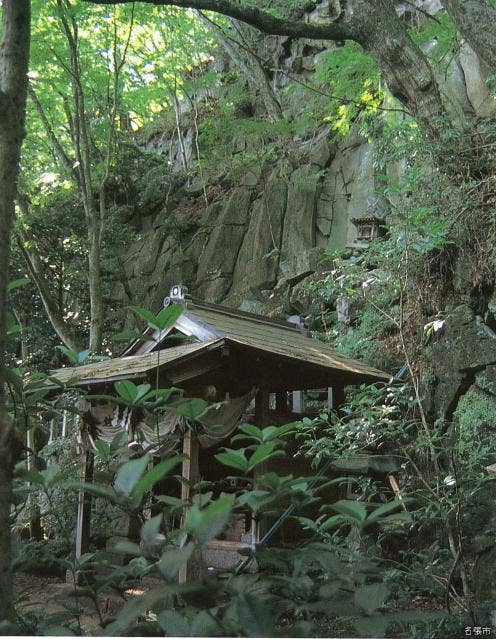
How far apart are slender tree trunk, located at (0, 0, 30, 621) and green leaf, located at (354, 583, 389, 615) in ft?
2.60

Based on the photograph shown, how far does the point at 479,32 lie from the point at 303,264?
7.75 m

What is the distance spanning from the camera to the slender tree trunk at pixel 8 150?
4.50ft

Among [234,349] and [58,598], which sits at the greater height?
[234,349]

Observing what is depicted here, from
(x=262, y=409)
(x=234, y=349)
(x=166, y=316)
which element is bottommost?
(x=262, y=409)

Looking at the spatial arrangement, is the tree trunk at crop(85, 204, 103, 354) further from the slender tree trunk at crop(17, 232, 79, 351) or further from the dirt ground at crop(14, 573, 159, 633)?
the dirt ground at crop(14, 573, 159, 633)

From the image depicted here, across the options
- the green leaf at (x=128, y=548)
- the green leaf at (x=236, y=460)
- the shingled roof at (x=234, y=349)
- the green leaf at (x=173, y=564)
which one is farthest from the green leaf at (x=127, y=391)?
the shingled roof at (x=234, y=349)

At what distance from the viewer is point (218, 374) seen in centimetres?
649

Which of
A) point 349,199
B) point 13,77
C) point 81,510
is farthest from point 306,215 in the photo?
point 13,77

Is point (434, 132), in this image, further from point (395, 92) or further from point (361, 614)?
point (361, 614)

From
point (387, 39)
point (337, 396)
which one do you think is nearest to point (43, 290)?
point (337, 396)

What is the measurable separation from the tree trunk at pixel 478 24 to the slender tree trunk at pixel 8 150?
5.89m

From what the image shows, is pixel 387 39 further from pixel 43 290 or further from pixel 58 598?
pixel 58 598

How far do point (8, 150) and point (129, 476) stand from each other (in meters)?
1.09

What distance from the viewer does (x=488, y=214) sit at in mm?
6355
